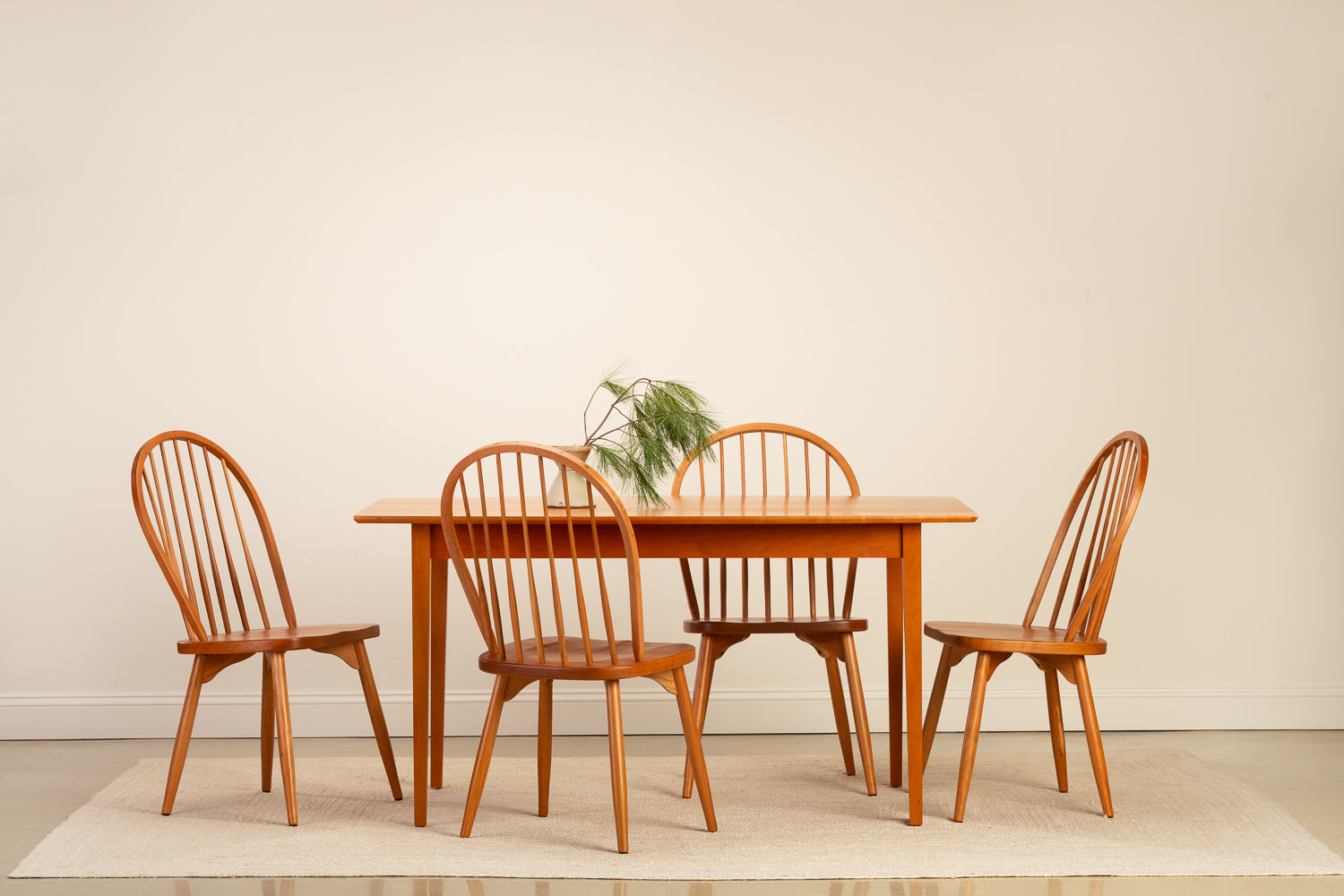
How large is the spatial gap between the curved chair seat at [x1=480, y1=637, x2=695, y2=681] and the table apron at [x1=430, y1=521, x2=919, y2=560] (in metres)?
0.19

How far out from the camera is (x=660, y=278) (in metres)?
3.39

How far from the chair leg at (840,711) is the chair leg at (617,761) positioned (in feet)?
2.34

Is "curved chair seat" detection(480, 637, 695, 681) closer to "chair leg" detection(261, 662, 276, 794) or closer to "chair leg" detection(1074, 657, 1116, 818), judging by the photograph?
"chair leg" detection(261, 662, 276, 794)

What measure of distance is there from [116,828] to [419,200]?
1.94 meters

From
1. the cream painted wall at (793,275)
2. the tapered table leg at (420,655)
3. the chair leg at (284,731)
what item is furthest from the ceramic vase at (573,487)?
the cream painted wall at (793,275)

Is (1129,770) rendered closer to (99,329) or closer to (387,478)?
(387,478)

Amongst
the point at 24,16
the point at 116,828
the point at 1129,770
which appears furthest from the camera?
the point at 24,16

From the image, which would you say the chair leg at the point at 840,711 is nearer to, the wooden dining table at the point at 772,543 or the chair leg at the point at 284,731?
the wooden dining table at the point at 772,543

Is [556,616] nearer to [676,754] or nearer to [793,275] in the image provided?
[676,754]

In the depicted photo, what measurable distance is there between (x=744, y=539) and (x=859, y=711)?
1.90 feet

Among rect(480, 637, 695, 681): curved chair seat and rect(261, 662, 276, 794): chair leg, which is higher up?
rect(480, 637, 695, 681): curved chair seat

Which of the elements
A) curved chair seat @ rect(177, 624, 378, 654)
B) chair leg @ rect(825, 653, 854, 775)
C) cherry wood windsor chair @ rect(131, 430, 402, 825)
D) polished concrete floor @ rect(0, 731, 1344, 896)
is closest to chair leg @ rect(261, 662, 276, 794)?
cherry wood windsor chair @ rect(131, 430, 402, 825)

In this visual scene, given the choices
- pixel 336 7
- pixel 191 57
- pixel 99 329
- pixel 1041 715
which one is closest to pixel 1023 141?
pixel 1041 715

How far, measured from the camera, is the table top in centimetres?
218
